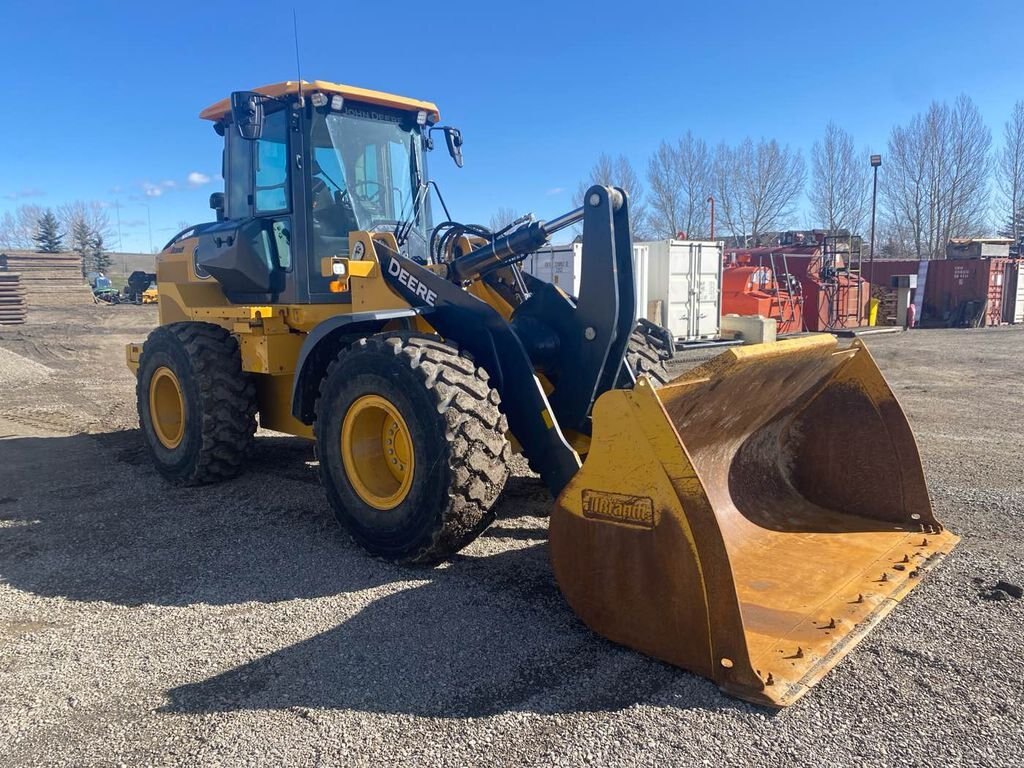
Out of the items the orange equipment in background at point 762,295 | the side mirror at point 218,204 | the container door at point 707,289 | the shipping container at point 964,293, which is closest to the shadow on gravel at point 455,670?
the side mirror at point 218,204

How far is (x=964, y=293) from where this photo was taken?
24.2m

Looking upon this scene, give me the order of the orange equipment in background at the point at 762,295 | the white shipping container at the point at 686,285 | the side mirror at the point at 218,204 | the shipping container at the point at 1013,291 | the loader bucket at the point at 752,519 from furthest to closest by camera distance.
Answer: the shipping container at the point at 1013,291
the orange equipment in background at the point at 762,295
the white shipping container at the point at 686,285
the side mirror at the point at 218,204
the loader bucket at the point at 752,519

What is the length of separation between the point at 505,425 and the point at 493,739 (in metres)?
1.68

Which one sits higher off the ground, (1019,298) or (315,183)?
(315,183)

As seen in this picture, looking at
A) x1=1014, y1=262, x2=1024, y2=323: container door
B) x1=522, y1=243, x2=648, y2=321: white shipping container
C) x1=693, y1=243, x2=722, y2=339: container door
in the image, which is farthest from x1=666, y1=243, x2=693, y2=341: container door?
x1=1014, y1=262, x2=1024, y2=323: container door

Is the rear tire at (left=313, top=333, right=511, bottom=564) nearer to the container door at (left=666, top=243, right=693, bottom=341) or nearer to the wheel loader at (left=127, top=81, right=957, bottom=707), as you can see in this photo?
the wheel loader at (left=127, top=81, right=957, bottom=707)

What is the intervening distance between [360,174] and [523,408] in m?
2.52

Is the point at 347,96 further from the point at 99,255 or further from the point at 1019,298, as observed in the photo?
the point at 99,255

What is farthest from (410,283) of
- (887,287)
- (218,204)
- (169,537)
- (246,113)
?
(887,287)

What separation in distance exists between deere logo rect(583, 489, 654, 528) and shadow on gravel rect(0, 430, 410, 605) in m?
1.37

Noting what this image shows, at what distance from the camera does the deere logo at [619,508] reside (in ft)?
10.1

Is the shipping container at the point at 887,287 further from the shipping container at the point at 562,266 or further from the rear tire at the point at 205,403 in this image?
the rear tire at the point at 205,403

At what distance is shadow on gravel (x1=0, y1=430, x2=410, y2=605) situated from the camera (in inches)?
163

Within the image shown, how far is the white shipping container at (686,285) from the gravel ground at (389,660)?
11.3 meters
